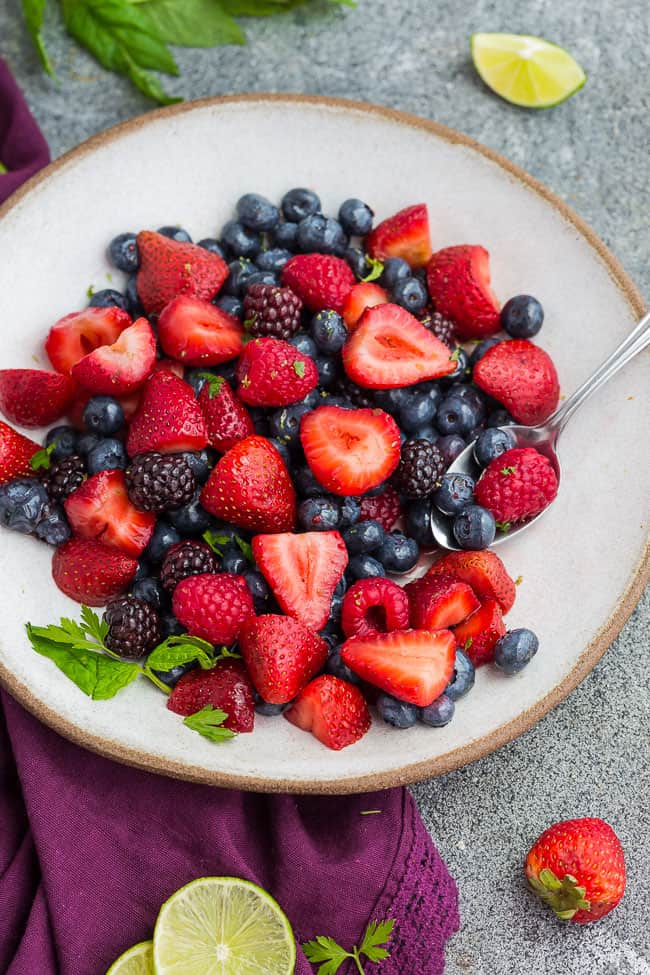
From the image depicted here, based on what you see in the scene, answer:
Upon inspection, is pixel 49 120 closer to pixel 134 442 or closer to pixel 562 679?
pixel 134 442

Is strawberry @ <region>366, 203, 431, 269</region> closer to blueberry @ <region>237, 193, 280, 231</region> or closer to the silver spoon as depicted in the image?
blueberry @ <region>237, 193, 280, 231</region>

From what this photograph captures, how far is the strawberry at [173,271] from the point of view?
207cm

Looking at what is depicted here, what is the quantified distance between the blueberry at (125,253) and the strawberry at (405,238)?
49 centimetres

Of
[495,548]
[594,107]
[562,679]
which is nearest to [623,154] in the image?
[594,107]

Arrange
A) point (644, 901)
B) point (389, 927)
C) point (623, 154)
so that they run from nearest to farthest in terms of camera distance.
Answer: point (389, 927), point (644, 901), point (623, 154)

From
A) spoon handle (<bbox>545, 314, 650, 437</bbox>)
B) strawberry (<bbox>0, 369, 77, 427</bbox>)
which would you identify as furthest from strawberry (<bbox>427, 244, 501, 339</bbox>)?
strawberry (<bbox>0, 369, 77, 427</bbox>)

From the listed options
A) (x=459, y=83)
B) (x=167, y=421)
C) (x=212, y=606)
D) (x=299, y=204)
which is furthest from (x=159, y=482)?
(x=459, y=83)

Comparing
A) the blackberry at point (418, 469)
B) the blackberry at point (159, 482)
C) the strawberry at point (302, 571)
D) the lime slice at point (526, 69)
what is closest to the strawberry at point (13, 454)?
the blackberry at point (159, 482)

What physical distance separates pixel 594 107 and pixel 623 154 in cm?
14

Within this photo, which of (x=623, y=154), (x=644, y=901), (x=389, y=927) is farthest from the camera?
(x=623, y=154)

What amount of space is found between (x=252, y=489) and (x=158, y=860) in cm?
72

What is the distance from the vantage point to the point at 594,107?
247cm

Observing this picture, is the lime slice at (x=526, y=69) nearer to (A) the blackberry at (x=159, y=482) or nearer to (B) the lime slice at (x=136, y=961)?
(A) the blackberry at (x=159, y=482)

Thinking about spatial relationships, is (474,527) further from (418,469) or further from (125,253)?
(125,253)
